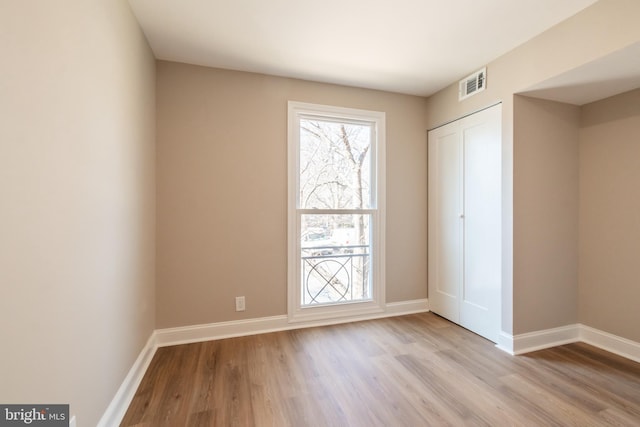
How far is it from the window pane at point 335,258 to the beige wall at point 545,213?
4.54 ft

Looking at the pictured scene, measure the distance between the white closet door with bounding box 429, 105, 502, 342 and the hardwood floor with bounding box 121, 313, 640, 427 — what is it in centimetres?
34

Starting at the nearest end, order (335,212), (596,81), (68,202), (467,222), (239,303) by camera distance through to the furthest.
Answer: (68,202) < (596,81) < (239,303) < (467,222) < (335,212)

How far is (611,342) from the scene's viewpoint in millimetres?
2309

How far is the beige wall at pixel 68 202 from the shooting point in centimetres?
82

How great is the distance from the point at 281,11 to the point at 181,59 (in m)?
1.10

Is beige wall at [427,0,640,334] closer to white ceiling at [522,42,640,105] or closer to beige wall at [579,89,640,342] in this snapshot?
white ceiling at [522,42,640,105]

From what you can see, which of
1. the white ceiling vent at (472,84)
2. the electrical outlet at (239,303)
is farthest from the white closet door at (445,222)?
the electrical outlet at (239,303)

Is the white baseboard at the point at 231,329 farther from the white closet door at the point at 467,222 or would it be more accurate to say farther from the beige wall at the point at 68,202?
the white closet door at the point at 467,222

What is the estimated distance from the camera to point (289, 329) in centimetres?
273

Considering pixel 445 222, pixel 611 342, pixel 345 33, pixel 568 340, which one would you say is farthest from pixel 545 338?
pixel 345 33

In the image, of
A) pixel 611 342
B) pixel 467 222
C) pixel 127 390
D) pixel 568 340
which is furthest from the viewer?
pixel 467 222

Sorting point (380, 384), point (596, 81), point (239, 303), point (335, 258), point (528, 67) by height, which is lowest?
point (380, 384)

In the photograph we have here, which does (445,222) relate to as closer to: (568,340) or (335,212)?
(335,212)

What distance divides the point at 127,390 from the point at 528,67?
11.6ft
